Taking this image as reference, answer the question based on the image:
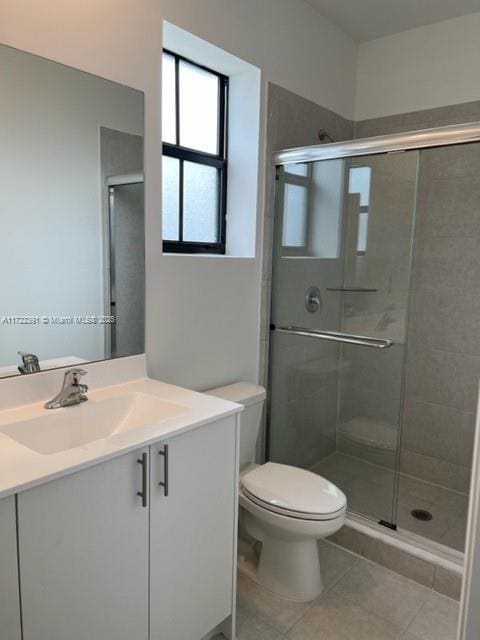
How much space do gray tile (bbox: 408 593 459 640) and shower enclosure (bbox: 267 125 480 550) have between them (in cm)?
35

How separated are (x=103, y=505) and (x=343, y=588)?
1.29 m

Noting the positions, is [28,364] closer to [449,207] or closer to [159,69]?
[159,69]

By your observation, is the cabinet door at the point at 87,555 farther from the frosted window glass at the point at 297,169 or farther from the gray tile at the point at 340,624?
the frosted window glass at the point at 297,169

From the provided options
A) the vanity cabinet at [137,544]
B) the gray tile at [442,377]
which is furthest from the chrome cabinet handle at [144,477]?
the gray tile at [442,377]

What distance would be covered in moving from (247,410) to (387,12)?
7.13ft

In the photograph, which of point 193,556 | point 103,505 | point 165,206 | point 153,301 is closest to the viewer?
point 103,505

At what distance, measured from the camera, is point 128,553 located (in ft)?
4.35

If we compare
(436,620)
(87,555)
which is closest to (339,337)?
(436,620)

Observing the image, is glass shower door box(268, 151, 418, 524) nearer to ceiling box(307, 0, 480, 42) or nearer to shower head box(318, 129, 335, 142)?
shower head box(318, 129, 335, 142)

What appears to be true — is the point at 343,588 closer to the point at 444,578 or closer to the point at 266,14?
the point at 444,578

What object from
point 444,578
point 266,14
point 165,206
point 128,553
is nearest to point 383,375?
point 444,578

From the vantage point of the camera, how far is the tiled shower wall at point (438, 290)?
2.58m

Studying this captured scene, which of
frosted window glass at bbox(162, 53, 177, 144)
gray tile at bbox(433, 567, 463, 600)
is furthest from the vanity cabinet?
frosted window glass at bbox(162, 53, 177, 144)

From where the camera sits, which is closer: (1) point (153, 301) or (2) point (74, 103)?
(2) point (74, 103)
